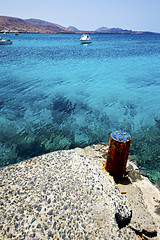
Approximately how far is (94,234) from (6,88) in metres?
16.0

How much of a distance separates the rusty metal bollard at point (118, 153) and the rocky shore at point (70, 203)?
0.32 metres

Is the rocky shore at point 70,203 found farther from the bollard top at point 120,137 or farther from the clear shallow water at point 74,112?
the clear shallow water at point 74,112

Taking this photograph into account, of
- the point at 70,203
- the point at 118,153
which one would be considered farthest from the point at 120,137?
the point at 70,203

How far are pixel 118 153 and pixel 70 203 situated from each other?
204 cm

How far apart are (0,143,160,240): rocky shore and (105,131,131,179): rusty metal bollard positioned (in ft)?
1.05

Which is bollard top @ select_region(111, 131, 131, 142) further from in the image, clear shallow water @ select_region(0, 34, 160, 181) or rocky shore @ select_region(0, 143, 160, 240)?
clear shallow water @ select_region(0, 34, 160, 181)

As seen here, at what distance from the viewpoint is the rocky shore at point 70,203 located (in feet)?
11.0

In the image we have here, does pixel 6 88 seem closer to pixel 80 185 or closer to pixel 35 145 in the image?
pixel 35 145

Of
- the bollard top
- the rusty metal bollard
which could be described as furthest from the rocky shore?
the bollard top

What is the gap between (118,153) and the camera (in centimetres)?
494

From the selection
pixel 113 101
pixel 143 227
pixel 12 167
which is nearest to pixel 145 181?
pixel 143 227

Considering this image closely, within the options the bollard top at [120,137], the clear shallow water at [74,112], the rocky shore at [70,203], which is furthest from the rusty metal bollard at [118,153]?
the clear shallow water at [74,112]

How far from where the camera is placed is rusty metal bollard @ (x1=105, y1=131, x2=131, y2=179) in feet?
15.8

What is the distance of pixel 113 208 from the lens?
3.96m
